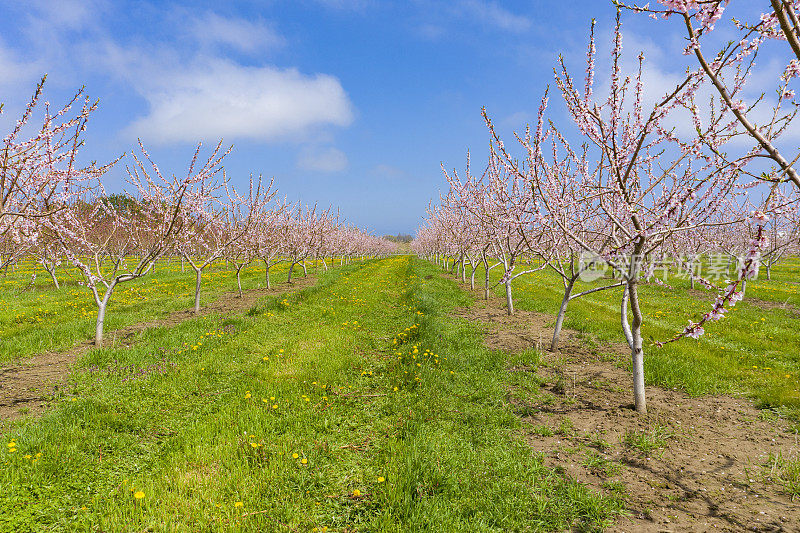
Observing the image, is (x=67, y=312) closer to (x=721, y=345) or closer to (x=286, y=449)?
(x=286, y=449)

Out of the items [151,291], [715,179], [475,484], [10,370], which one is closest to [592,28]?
[715,179]

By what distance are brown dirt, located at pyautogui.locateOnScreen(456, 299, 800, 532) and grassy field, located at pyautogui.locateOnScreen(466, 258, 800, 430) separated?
0.56m

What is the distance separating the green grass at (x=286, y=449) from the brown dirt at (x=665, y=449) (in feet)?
1.23

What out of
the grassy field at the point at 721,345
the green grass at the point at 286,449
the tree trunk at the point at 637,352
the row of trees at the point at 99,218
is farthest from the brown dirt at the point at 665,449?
the row of trees at the point at 99,218

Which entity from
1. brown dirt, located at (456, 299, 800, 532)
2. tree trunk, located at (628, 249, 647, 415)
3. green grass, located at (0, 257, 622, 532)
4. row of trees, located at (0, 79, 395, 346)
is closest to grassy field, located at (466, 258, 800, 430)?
brown dirt, located at (456, 299, 800, 532)

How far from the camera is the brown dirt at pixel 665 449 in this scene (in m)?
3.80

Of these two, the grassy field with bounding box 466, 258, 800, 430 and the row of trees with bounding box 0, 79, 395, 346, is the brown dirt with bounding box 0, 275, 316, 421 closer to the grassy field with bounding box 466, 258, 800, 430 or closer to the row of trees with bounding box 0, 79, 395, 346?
the row of trees with bounding box 0, 79, 395, 346

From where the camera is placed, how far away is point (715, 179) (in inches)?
228

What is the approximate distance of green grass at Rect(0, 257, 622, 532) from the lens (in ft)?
12.5

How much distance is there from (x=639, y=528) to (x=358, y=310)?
12.0 metres

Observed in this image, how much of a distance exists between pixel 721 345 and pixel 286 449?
12112mm

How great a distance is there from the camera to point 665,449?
5008mm

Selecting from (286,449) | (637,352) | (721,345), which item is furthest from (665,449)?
(721,345)

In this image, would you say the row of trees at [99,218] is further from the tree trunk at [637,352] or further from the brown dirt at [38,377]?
the tree trunk at [637,352]
